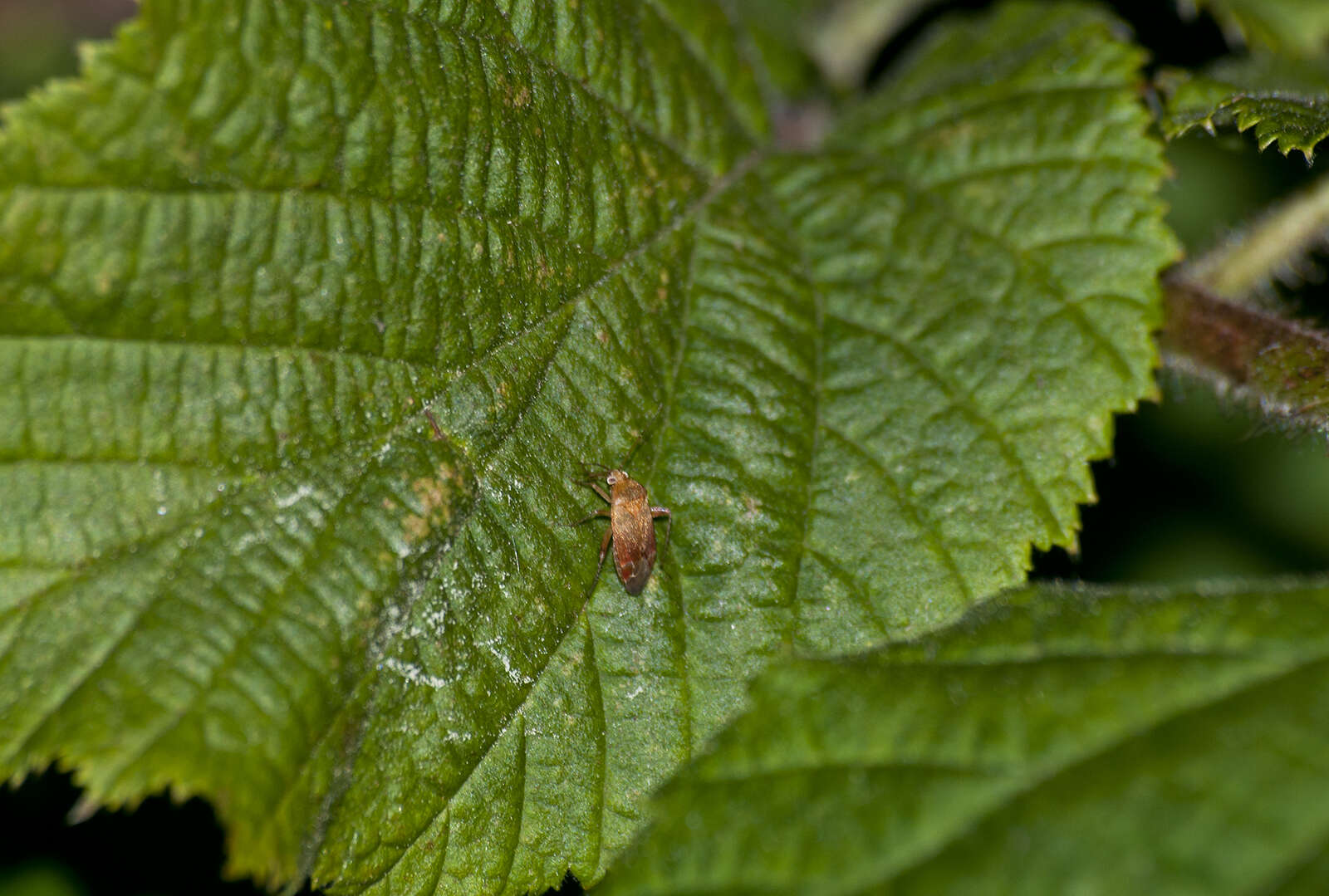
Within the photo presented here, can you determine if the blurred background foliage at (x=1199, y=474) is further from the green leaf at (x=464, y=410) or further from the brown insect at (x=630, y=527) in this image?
the brown insect at (x=630, y=527)

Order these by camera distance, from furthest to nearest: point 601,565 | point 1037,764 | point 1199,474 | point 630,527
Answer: point 1199,474, point 601,565, point 630,527, point 1037,764

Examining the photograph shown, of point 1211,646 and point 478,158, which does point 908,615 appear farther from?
point 478,158

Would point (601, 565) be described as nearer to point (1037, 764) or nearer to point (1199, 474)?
point (1037, 764)

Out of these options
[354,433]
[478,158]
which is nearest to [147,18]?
[478,158]

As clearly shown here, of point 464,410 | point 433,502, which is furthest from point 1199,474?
point 433,502

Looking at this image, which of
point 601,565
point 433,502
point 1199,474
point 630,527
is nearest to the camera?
point 433,502

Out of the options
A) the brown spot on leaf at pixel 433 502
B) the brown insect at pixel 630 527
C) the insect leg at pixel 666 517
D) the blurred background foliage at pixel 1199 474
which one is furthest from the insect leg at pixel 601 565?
the blurred background foliage at pixel 1199 474

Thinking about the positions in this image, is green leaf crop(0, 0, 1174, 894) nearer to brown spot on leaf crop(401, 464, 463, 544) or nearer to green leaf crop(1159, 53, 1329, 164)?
brown spot on leaf crop(401, 464, 463, 544)
